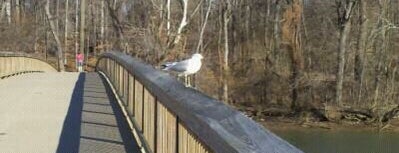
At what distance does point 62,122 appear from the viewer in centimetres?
1151

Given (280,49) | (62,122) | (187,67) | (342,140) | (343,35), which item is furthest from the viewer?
(280,49)

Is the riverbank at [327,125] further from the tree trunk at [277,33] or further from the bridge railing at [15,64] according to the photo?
the bridge railing at [15,64]

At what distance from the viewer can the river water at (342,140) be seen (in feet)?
110

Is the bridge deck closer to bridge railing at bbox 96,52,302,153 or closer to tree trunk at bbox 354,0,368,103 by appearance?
bridge railing at bbox 96,52,302,153

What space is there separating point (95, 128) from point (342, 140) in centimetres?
A: 2856

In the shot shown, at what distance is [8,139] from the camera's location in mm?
9688

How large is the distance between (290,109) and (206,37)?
17903 mm

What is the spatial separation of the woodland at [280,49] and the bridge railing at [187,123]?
73.4 feet

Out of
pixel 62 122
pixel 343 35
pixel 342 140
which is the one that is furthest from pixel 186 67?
pixel 343 35

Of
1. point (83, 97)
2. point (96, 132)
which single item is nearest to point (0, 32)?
point (83, 97)

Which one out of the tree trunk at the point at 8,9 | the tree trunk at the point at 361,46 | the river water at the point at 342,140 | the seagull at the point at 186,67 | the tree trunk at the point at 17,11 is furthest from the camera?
the tree trunk at the point at 17,11

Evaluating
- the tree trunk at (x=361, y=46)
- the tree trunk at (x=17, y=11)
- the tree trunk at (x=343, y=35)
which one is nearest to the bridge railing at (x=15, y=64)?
the tree trunk at (x=343, y=35)

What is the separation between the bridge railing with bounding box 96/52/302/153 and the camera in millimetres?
3323

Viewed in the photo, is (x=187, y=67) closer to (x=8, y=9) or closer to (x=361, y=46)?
(x=361, y=46)
